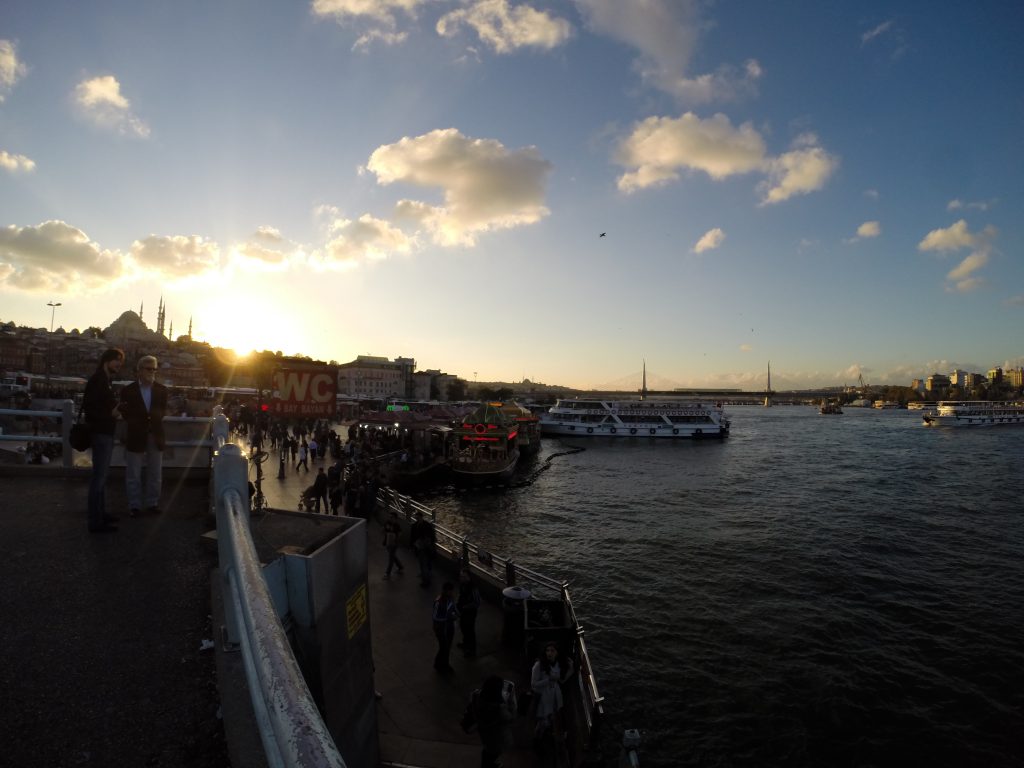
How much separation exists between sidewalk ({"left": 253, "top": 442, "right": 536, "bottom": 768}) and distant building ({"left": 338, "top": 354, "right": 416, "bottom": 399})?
10958 centimetres

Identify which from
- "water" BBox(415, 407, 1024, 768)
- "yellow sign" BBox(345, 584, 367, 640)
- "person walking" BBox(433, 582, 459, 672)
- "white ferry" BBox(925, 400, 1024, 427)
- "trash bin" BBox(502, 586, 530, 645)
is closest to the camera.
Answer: "yellow sign" BBox(345, 584, 367, 640)

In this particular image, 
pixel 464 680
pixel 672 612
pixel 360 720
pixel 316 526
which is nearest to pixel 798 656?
pixel 672 612

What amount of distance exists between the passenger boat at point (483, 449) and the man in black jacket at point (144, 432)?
25.2m

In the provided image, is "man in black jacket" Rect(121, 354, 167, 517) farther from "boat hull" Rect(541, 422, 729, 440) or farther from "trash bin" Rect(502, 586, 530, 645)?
"boat hull" Rect(541, 422, 729, 440)

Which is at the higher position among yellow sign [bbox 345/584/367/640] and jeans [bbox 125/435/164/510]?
jeans [bbox 125/435/164/510]

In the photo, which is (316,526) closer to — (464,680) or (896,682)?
(464,680)

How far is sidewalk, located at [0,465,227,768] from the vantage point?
6.77ft

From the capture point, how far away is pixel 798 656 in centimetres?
1177

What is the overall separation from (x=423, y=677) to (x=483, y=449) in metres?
24.8

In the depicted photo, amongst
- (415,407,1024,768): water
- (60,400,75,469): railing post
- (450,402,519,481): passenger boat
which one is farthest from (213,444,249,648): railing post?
(450,402,519,481): passenger boat

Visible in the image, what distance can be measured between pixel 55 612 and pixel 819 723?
38.3 feet

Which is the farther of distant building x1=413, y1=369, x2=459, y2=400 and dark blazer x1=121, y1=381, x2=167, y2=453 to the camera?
distant building x1=413, y1=369, x2=459, y2=400

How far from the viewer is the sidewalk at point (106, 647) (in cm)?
206

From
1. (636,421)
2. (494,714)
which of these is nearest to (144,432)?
(494,714)
